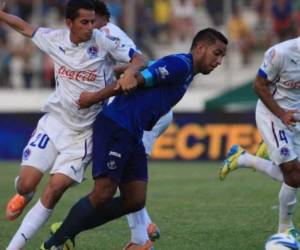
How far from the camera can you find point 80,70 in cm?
849

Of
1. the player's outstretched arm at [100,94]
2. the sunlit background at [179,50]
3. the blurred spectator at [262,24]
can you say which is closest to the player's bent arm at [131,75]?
the player's outstretched arm at [100,94]

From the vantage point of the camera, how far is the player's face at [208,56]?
314 inches

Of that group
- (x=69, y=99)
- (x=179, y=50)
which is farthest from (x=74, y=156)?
(x=179, y=50)

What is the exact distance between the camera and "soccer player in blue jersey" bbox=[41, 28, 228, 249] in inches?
309

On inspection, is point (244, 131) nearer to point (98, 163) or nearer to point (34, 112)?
point (34, 112)

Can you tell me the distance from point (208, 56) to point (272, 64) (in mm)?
1809

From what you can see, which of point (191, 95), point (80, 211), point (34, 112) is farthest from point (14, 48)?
point (80, 211)

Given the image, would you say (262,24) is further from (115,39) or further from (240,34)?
(115,39)

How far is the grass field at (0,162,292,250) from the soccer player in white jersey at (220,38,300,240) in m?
0.54

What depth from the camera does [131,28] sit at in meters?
21.8

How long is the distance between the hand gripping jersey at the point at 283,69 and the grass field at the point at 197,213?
57.4 inches

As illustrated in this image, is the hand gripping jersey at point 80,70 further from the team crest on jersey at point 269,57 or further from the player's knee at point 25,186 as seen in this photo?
the team crest on jersey at point 269,57

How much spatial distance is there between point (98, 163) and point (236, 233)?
2400 millimetres

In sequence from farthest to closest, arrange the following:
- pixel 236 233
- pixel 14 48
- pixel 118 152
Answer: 1. pixel 14 48
2. pixel 236 233
3. pixel 118 152
